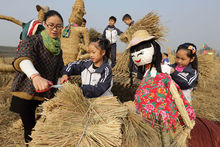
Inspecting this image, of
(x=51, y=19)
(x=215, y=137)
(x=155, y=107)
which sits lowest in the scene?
(x=215, y=137)

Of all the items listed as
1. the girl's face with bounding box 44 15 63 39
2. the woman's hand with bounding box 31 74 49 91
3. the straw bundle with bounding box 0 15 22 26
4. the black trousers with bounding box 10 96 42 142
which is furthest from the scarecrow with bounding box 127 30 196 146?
the straw bundle with bounding box 0 15 22 26

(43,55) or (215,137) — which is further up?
(43,55)

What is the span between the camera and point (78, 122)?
3.11 feet

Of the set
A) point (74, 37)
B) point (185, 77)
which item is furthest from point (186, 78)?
point (74, 37)

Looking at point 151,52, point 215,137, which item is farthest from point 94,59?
point 215,137

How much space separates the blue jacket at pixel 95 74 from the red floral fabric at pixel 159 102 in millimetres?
396

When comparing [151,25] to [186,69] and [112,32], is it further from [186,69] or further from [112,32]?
[112,32]

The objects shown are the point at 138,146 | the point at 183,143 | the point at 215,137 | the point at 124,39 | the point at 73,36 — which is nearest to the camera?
the point at 138,146

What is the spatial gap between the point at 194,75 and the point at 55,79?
5.57 feet

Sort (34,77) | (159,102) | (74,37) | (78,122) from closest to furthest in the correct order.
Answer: (78,122)
(34,77)
(159,102)
(74,37)

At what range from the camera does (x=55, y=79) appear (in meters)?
1.86

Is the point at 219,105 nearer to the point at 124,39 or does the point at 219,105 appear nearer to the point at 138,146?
the point at 124,39

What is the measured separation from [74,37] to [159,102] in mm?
3260

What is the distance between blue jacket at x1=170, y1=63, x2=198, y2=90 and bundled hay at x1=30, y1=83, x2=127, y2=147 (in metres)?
0.90
